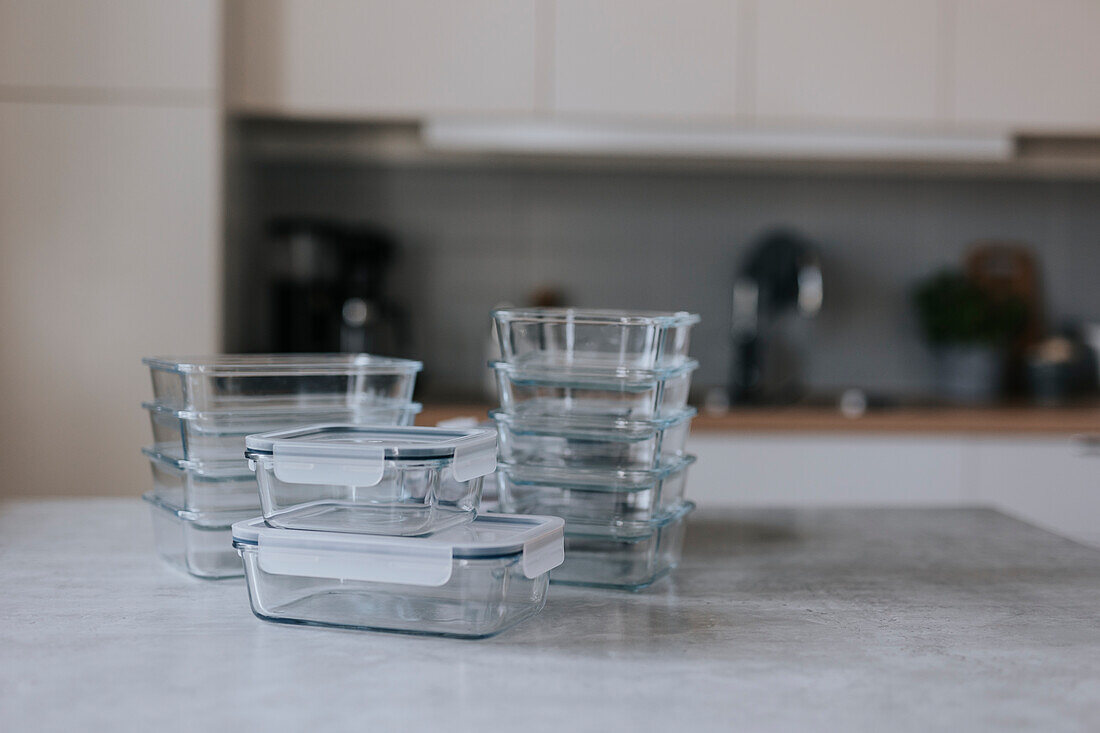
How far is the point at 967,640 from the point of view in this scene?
2.44 ft

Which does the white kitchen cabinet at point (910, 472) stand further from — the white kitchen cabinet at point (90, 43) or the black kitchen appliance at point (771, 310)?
the white kitchen cabinet at point (90, 43)

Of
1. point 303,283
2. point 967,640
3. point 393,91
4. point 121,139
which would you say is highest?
point 393,91

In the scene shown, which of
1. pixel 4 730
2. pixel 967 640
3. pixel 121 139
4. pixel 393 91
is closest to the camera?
pixel 4 730

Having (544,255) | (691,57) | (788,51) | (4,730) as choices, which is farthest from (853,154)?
(4,730)

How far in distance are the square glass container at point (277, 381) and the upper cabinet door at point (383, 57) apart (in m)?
1.63

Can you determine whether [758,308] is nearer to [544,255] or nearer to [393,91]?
[544,255]

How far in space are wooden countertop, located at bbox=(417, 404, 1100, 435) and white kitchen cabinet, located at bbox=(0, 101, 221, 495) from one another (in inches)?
25.0

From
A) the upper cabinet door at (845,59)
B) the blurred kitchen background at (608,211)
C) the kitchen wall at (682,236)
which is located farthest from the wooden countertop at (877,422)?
the upper cabinet door at (845,59)

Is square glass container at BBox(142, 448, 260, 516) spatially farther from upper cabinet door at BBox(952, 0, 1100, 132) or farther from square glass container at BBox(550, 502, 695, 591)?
upper cabinet door at BBox(952, 0, 1100, 132)

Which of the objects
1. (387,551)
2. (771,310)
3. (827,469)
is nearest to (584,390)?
(387,551)

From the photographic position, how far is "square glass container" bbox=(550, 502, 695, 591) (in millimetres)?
877

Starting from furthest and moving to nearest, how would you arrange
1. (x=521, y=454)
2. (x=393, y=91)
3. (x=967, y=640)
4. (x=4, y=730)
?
(x=393, y=91), (x=521, y=454), (x=967, y=640), (x=4, y=730)

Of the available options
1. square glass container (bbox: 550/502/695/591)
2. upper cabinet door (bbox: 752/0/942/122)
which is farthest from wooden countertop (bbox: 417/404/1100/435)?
square glass container (bbox: 550/502/695/591)

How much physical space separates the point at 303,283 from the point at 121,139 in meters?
0.54
